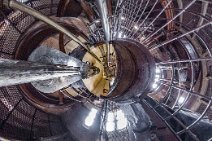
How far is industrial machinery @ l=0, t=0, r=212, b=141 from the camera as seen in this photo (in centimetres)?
338

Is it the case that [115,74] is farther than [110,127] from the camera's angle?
No

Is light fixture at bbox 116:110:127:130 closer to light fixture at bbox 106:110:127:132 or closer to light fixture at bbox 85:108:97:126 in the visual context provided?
light fixture at bbox 106:110:127:132

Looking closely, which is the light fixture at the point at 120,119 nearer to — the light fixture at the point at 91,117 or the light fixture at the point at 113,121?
the light fixture at the point at 113,121

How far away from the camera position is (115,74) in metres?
3.18

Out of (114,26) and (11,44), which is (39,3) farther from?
(114,26)

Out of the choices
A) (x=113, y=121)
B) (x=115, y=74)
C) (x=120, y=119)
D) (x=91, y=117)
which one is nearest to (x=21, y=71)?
(x=115, y=74)

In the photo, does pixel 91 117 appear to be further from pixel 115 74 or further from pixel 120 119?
pixel 115 74

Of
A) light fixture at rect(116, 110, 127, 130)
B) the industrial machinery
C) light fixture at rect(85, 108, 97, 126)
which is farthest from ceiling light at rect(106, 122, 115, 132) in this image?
→ light fixture at rect(85, 108, 97, 126)

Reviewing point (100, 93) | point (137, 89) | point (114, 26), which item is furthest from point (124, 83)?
point (114, 26)

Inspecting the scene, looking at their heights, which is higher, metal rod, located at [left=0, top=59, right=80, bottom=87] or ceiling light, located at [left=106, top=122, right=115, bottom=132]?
metal rod, located at [left=0, top=59, right=80, bottom=87]

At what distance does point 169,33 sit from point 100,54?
2.46 m

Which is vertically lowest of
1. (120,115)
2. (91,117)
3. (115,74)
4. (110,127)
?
(91,117)

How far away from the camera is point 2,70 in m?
1.47

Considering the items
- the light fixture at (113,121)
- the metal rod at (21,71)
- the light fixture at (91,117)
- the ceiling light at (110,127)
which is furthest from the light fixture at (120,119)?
the metal rod at (21,71)
